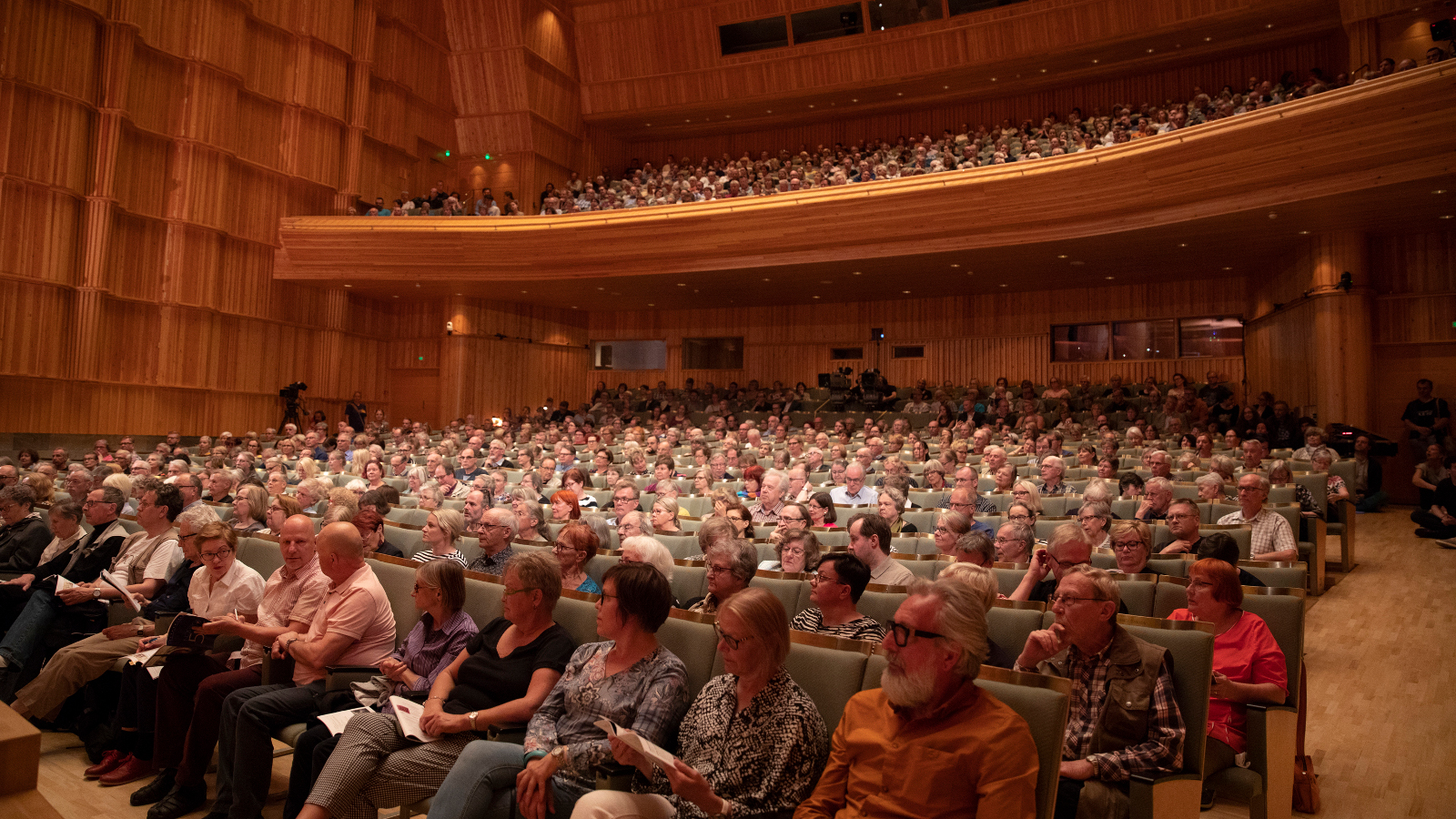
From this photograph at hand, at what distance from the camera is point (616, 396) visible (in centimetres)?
1388

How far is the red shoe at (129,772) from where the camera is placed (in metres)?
2.76

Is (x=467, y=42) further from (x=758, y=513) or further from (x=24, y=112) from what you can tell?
(x=758, y=513)

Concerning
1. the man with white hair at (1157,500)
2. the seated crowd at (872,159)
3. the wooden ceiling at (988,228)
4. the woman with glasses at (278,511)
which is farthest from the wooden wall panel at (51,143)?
the man with white hair at (1157,500)

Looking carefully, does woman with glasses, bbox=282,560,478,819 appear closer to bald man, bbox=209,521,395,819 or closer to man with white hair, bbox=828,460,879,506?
bald man, bbox=209,521,395,819

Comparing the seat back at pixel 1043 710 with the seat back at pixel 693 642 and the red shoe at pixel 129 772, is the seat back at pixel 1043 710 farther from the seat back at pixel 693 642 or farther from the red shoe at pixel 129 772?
the red shoe at pixel 129 772

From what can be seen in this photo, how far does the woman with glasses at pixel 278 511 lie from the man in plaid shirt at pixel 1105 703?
335 cm

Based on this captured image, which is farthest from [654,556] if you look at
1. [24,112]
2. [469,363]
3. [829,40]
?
[829,40]

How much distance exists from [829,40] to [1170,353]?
7.03 metres

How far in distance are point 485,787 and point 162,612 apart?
1.99m

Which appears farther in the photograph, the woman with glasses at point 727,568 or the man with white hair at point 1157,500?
the man with white hair at point 1157,500

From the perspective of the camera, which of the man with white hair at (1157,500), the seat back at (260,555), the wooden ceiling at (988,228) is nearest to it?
the seat back at (260,555)

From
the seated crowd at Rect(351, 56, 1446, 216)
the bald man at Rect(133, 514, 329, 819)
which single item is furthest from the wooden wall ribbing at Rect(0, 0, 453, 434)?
the bald man at Rect(133, 514, 329, 819)

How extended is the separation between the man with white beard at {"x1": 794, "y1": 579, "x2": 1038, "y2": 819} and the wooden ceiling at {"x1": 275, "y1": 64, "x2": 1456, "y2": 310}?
7424 mm

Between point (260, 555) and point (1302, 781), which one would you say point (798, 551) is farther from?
point (260, 555)
